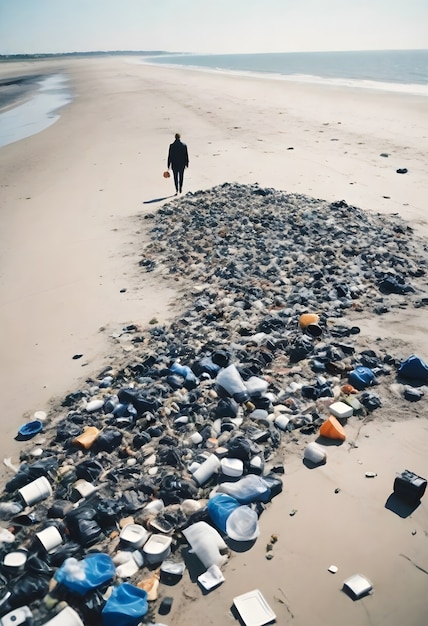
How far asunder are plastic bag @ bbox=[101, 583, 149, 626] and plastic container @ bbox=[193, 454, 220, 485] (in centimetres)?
107

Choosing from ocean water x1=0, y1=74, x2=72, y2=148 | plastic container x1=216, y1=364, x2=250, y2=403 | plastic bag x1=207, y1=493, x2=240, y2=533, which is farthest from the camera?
ocean water x1=0, y1=74, x2=72, y2=148

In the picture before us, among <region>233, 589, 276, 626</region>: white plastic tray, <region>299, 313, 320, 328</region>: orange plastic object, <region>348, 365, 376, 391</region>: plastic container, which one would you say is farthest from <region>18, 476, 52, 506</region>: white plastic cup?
<region>299, 313, 320, 328</region>: orange plastic object

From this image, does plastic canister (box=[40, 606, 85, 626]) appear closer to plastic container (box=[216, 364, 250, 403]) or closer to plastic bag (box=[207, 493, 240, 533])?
plastic bag (box=[207, 493, 240, 533])

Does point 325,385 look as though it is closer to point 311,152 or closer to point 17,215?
point 17,215

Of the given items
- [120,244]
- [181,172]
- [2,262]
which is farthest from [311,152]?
[2,262]

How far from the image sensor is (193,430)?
15.5 feet

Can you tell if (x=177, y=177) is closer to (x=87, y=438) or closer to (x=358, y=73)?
(x=87, y=438)

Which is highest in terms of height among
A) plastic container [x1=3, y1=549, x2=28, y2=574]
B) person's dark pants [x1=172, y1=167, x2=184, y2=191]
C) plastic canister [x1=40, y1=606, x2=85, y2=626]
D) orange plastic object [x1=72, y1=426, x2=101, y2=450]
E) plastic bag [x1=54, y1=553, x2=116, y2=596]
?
person's dark pants [x1=172, y1=167, x2=184, y2=191]

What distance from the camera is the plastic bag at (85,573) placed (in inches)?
127

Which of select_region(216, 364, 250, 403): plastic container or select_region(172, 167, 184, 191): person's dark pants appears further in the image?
select_region(172, 167, 184, 191): person's dark pants

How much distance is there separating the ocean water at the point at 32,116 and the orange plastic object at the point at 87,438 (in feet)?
71.1

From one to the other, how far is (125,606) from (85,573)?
384mm

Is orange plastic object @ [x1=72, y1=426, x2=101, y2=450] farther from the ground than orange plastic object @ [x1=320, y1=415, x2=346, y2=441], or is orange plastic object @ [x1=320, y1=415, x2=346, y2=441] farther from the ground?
orange plastic object @ [x1=320, y1=415, x2=346, y2=441]

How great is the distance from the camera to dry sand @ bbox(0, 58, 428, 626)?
3.35 m
